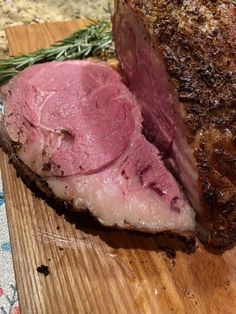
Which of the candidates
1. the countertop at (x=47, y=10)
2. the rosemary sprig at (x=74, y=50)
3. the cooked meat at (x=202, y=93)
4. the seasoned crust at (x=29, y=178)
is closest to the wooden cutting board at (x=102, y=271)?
the seasoned crust at (x=29, y=178)

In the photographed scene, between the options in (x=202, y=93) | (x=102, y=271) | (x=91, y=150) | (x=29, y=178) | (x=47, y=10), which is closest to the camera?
(x=202, y=93)

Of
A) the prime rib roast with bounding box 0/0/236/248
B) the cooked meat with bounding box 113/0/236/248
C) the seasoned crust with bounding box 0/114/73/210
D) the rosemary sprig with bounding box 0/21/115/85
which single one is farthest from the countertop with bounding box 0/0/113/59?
the cooked meat with bounding box 113/0/236/248

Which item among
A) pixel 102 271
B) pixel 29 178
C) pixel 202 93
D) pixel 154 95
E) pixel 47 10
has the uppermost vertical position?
pixel 202 93

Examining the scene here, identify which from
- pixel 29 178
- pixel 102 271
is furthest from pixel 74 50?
pixel 102 271

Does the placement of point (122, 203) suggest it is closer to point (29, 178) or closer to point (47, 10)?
point (29, 178)

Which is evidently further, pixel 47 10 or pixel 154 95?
pixel 47 10

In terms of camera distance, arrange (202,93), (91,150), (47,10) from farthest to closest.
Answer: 1. (47,10)
2. (91,150)
3. (202,93)

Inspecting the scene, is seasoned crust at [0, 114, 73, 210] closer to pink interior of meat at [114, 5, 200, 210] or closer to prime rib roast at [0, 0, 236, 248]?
prime rib roast at [0, 0, 236, 248]
